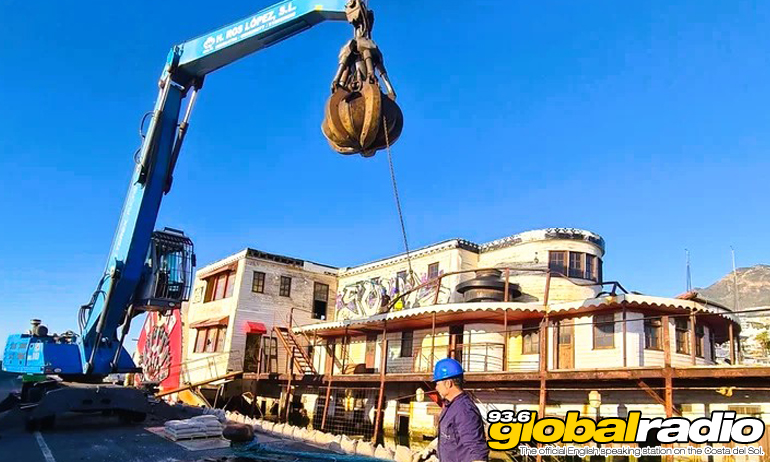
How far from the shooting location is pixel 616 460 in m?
15.9

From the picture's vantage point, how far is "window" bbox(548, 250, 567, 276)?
75.8 feet

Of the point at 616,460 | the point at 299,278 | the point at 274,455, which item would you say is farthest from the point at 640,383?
the point at 299,278

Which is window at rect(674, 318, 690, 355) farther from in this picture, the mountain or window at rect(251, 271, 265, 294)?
the mountain

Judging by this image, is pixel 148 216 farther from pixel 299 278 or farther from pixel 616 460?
pixel 299 278

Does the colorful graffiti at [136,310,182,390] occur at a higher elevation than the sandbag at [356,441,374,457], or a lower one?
higher

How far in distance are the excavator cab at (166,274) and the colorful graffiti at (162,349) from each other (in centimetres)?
2080

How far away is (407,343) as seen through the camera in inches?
933

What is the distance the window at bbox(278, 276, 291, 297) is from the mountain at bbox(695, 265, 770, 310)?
94.1m

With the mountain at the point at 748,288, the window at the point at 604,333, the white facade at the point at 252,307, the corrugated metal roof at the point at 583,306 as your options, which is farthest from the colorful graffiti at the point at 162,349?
the mountain at the point at 748,288

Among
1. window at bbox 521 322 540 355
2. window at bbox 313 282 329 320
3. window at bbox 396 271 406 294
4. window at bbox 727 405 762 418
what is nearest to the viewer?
window at bbox 727 405 762 418

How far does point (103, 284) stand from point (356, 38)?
910cm

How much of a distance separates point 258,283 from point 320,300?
13.3 feet

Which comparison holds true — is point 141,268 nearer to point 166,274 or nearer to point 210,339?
point 166,274

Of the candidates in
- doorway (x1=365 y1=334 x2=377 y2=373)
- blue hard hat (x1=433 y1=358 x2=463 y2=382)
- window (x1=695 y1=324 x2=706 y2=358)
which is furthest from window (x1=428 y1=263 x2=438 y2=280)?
blue hard hat (x1=433 y1=358 x2=463 y2=382)
